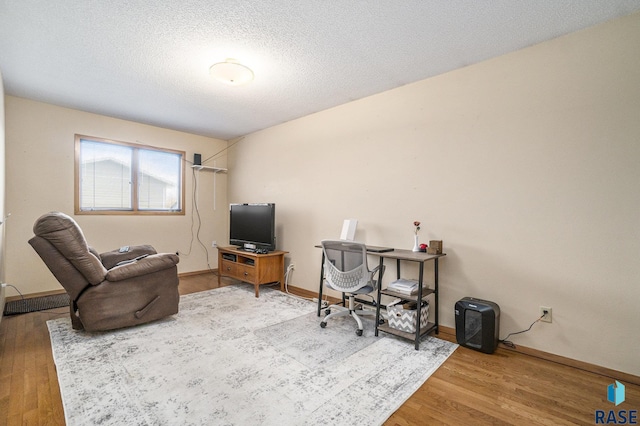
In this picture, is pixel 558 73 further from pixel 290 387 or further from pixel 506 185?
pixel 290 387

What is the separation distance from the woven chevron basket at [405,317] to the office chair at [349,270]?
11.0 inches

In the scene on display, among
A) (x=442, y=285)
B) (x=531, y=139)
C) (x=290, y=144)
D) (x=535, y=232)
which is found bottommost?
(x=442, y=285)

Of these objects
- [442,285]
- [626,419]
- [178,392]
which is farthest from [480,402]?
[178,392]

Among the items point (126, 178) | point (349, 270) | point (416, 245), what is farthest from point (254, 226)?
point (416, 245)

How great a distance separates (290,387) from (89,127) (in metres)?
4.51

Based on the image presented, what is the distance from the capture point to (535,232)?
233cm

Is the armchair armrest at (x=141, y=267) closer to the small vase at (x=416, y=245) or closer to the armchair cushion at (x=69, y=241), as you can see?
the armchair cushion at (x=69, y=241)

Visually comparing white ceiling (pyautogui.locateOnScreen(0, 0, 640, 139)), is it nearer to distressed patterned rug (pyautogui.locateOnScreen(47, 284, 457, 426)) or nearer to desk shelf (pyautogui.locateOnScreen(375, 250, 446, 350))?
desk shelf (pyautogui.locateOnScreen(375, 250, 446, 350))

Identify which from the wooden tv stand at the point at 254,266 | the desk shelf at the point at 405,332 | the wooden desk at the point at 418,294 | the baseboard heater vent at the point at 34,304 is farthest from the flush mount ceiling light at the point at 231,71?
the baseboard heater vent at the point at 34,304

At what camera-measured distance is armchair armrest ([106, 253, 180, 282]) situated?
8.55ft

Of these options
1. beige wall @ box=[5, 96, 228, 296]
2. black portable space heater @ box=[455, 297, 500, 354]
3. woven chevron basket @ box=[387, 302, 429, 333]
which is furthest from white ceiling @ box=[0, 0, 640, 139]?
woven chevron basket @ box=[387, 302, 429, 333]

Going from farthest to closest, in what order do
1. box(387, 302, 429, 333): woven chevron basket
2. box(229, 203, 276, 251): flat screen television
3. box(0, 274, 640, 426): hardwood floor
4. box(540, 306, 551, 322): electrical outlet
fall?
box(229, 203, 276, 251): flat screen television < box(387, 302, 429, 333): woven chevron basket < box(540, 306, 551, 322): electrical outlet < box(0, 274, 640, 426): hardwood floor

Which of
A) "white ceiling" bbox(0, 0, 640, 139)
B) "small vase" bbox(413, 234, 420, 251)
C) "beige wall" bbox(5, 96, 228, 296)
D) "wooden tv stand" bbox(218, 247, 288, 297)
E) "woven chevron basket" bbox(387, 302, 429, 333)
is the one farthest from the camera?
"wooden tv stand" bbox(218, 247, 288, 297)

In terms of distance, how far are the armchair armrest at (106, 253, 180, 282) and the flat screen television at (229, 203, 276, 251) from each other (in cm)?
141
